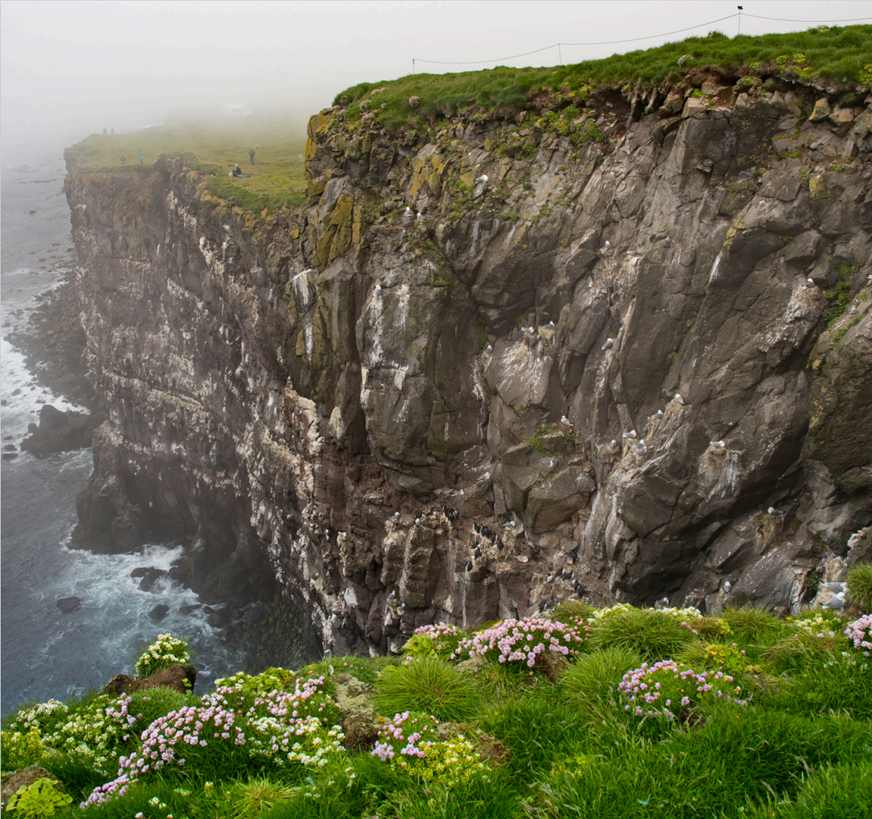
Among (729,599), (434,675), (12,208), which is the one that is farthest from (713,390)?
(12,208)

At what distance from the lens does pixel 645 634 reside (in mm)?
8781

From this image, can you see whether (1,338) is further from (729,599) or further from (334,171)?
(729,599)

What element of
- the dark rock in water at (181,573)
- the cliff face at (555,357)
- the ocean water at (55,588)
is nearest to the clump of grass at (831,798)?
the cliff face at (555,357)

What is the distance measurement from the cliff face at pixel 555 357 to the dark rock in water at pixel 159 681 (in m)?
13.6

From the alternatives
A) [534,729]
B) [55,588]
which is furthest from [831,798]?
[55,588]

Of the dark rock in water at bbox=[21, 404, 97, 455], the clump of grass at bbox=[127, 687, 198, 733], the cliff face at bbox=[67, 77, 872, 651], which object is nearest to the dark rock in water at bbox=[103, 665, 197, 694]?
the clump of grass at bbox=[127, 687, 198, 733]

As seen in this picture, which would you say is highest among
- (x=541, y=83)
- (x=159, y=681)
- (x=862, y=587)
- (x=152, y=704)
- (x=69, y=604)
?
(x=541, y=83)

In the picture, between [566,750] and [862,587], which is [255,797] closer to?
[566,750]

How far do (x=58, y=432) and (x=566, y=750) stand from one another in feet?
200

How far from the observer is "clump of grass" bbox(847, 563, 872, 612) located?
8.51 m

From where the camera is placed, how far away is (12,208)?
80.8 metres

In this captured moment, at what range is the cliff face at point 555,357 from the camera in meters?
15.5

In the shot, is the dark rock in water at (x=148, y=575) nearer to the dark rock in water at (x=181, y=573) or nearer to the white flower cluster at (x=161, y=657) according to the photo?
the dark rock in water at (x=181, y=573)

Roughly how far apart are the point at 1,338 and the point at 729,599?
7383cm
